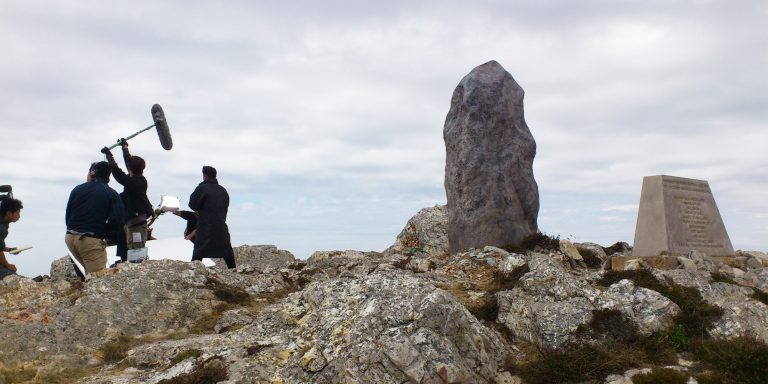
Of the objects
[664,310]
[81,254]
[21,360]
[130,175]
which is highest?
[130,175]

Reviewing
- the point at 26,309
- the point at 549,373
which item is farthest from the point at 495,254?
the point at 26,309

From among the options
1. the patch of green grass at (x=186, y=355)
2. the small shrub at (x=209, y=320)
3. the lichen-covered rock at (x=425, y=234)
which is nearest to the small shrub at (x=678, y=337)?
the patch of green grass at (x=186, y=355)

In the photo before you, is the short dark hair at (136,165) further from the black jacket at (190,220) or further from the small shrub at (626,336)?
the small shrub at (626,336)

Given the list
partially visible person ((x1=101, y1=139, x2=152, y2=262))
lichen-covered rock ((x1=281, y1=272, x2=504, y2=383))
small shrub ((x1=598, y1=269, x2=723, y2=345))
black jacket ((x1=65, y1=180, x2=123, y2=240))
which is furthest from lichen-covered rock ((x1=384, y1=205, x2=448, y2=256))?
lichen-covered rock ((x1=281, y1=272, x2=504, y2=383))

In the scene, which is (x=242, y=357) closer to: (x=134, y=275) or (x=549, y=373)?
(x=549, y=373)

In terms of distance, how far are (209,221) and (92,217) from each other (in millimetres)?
3603

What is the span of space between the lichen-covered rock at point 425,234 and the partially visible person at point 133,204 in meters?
9.98

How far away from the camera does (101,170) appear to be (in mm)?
15016

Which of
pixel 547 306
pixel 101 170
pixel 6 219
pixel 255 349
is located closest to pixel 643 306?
pixel 547 306

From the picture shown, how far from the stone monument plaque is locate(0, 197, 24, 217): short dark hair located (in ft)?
56.9

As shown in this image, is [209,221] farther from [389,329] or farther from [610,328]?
[610,328]

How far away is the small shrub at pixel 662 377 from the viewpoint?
8953mm

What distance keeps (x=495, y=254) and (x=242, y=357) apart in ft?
29.2

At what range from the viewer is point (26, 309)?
13.3m
